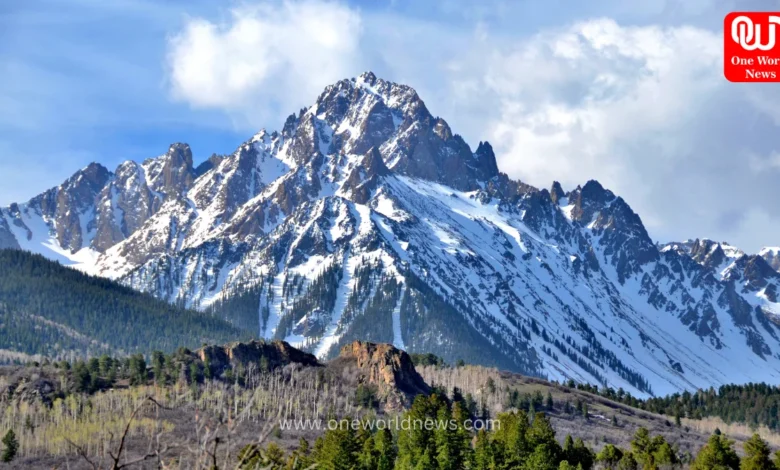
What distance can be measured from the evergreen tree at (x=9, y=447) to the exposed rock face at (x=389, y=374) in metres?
69.1

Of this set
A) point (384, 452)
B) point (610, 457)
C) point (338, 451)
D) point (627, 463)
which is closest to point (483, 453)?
point (384, 452)

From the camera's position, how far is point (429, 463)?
98.6 metres

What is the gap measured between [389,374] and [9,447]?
78.5m

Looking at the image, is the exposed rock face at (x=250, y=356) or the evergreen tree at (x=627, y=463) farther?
the exposed rock face at (x=250, y=356)

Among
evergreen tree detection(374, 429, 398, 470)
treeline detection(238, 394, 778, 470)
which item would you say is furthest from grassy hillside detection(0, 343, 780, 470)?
evergreen tree detection(374, 429, 398, 470)

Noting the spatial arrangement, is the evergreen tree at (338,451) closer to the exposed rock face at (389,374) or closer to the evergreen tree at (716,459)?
the evergreen tree at (716,459)

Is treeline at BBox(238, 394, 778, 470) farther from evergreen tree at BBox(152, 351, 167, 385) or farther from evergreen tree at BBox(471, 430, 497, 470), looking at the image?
evergreen tree at BBox(152, 351, 167, 385)

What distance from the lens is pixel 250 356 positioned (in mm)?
189875

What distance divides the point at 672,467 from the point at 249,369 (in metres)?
89.4

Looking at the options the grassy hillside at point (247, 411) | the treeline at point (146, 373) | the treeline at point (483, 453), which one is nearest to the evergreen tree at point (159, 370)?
the treeline at point (146, 373)

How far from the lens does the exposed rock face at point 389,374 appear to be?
17738cm

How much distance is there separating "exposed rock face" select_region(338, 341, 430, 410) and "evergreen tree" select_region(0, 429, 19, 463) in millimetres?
69094

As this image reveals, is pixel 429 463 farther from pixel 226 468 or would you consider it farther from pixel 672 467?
pixel 226 468

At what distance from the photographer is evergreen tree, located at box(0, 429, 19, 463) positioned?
396 ft
